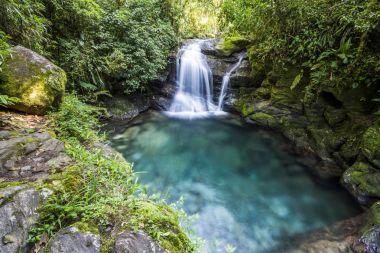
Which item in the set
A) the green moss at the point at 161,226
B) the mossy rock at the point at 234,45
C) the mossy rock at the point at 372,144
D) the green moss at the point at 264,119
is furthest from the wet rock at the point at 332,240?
the mossy rock at the point at 234,45

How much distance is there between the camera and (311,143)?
671cm

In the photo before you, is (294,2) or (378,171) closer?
(378,171)

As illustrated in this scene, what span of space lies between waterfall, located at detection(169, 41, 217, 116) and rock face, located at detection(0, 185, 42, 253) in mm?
8441

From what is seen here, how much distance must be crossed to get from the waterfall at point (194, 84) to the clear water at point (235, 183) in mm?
1987

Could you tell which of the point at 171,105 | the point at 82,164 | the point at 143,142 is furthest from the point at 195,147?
the point at 82,164

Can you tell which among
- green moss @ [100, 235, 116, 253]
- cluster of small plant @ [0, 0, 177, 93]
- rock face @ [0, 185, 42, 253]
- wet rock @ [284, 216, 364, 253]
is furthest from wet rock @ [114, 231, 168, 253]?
cluster of small plant @ [0, 0, 177, 93]

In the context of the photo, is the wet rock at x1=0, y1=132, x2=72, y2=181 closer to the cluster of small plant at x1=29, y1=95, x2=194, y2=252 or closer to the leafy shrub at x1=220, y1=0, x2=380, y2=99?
the cluster of small plant at x1=29, y1=95, x2=194, y2=252

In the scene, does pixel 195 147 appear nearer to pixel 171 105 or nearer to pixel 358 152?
pixel 171 105

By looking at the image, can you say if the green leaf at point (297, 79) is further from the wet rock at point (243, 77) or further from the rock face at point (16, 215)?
the rock face at point (16, 215)

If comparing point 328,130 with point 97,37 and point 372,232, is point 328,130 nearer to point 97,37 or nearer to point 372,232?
point 372,232

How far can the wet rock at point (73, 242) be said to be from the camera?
63.6 inches

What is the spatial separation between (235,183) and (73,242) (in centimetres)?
441

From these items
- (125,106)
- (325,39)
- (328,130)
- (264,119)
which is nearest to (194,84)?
(125,106)

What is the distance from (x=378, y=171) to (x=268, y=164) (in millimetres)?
2399
